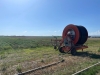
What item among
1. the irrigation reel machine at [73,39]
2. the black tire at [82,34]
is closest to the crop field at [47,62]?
the irrigation reel machine at [73,39]

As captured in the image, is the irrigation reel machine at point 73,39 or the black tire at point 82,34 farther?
the black tire at point 82,34

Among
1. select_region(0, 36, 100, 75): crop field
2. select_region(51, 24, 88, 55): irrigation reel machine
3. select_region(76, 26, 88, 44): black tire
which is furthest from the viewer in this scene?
select_region(76, 26, 88, 44): black tire

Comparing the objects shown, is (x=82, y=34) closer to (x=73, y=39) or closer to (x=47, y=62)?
(x=73, y=39)

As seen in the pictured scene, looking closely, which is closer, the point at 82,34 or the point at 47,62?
the point at 47,62

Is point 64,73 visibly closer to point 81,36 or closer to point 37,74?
point 37,74

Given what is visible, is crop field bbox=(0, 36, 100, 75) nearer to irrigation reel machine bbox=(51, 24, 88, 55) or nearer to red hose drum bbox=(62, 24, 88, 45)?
irrigation reel machine bbox=(51, 24, 88, 55)

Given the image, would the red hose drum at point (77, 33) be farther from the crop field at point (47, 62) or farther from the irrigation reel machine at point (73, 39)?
the crop field at point (47, 62)

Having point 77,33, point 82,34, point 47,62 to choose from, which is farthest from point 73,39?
point 47,62

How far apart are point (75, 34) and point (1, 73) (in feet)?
29.8

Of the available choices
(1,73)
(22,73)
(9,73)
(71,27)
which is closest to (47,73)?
(22,73)

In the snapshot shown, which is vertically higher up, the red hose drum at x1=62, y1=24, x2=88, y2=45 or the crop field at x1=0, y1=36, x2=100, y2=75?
the red hose drum at x1=62, y1=24, x2=88, y2=45

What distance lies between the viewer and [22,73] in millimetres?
6891

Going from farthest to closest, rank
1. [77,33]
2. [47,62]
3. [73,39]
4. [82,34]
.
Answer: [73,39], [82,34], [77,33], [47,62]

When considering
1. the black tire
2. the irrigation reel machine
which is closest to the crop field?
the irrigation reel machine
